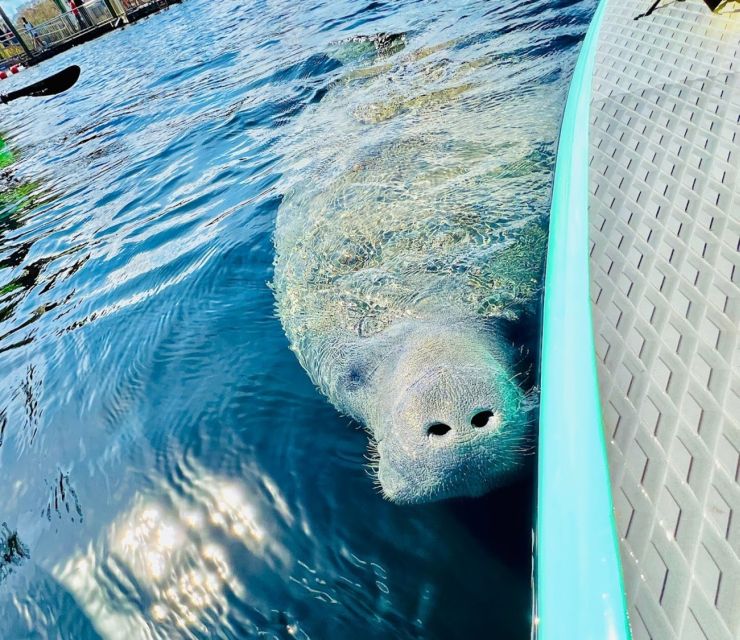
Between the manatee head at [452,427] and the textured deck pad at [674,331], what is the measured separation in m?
0.40

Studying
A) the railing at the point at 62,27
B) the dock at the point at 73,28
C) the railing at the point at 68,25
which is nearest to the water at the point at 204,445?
the dock at the point at 73,28

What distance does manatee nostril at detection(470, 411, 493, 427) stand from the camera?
2.01 metres

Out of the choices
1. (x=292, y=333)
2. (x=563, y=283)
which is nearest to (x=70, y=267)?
(x=292, y=333)

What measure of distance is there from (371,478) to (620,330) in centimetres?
120

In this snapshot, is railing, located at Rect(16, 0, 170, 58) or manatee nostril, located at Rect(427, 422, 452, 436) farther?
railing, located at Rect(16, 0, 170, 58)

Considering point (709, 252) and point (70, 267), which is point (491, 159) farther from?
point (70, 267)

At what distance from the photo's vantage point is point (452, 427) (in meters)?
1.98

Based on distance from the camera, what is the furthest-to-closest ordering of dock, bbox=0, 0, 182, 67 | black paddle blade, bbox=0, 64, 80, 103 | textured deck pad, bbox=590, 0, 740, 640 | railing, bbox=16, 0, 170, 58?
railing, bbox=16, 0, 170, 58 → dock, bbox=0, 0, 182, 67 → black paddle blade, bbox=0, 64, 80, 103 → textured deck pad, bbox=590, 0, 740, 640

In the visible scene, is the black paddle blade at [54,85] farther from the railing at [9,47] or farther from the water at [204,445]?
the railing at [9,47]

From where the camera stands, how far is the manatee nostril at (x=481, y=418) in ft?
6.59

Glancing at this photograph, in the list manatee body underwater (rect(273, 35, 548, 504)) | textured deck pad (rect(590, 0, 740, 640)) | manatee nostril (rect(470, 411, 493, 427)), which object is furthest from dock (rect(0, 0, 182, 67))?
manatee nostril (rect(470, 411, 493, 427))

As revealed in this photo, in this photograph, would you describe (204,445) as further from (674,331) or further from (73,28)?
(73,28)

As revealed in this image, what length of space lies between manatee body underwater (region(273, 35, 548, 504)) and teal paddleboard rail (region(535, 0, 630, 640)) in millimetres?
291

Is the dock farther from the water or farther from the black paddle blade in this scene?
the water
